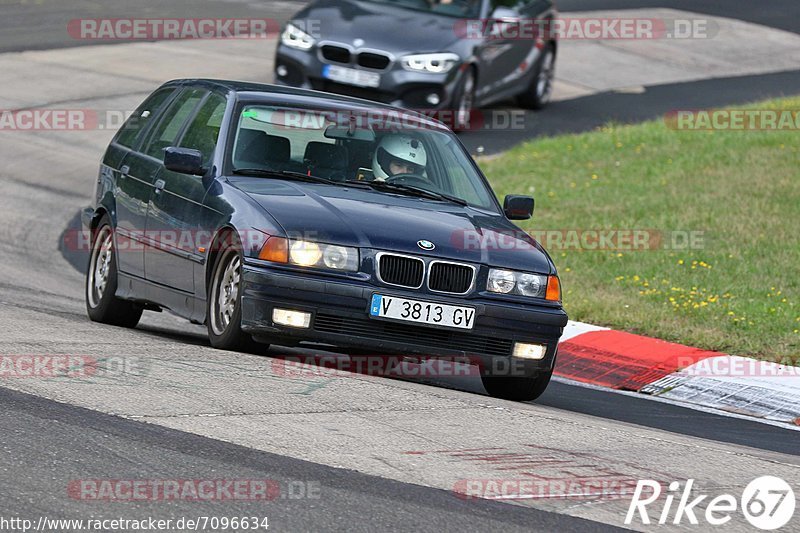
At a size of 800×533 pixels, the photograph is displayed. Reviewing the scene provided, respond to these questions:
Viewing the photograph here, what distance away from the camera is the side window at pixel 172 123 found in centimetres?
1024

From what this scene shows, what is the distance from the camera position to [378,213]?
8.88 meters

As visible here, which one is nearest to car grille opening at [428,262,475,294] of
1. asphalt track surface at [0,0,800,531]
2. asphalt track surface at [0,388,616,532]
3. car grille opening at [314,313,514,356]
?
car grille opening at [314,313,514,356]

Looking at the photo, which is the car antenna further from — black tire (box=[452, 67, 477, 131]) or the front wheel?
black tire (box=[452, 67, 477, 131])

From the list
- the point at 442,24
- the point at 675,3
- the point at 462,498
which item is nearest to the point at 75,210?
the point at 442,24

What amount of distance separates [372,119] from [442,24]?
358 inches

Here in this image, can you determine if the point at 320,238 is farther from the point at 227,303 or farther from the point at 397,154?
the point at 397,154

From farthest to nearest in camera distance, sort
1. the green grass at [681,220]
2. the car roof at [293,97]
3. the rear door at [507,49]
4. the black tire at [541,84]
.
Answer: the black tire at [541,84] → the rear door at [507,49] → the green grass at [681,220] → the car roof at [293,97]

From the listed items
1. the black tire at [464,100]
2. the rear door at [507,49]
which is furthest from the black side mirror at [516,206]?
the rear door at [507,49]

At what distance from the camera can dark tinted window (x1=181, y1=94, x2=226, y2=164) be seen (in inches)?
382

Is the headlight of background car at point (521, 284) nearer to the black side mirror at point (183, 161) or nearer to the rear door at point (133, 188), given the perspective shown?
the black side mirror at point (183, 161)

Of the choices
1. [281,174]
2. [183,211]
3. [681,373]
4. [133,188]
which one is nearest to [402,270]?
[281,174]

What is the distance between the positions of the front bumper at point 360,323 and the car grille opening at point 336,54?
9751 millimetres

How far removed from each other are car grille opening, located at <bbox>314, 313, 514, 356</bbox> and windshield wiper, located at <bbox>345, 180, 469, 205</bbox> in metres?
1.22

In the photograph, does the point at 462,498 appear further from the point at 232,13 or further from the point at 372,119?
the point at 232,13
